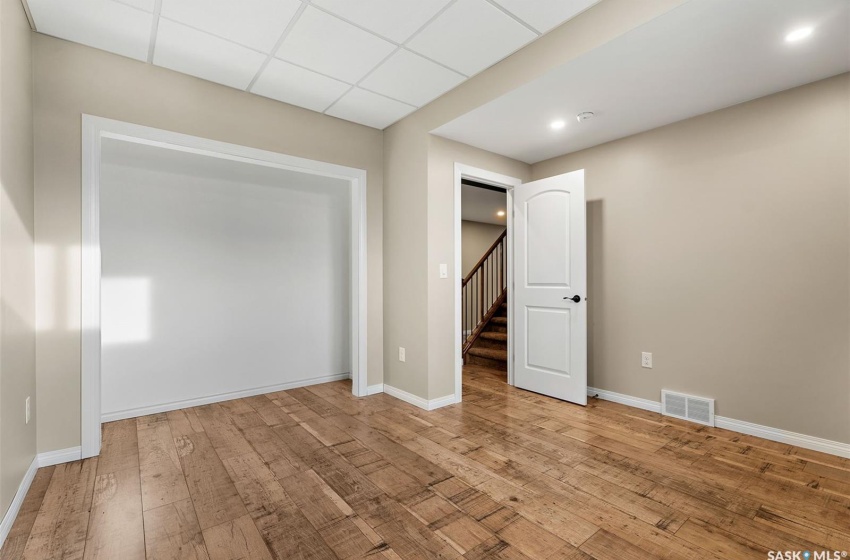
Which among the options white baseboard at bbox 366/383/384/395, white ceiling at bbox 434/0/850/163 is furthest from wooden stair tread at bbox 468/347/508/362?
white ceiling at bbox 434/0/850/163

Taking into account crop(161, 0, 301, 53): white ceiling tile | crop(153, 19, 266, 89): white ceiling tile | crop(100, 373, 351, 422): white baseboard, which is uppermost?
crop(153, 19, 266, 89): white ceiling tile

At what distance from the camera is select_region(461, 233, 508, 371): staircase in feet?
16.0

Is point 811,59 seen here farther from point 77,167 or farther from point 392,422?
point 77,167

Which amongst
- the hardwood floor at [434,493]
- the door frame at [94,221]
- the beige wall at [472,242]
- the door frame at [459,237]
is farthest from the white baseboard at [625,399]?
the beige wall at [472,242]

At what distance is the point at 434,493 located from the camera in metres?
1.93

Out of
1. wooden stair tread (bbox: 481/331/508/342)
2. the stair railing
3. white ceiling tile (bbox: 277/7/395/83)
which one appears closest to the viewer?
white ceiling tile (bbox: 277/7/395/83)

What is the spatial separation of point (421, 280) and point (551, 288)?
1233mm

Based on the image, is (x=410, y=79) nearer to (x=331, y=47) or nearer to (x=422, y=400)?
(x=331, y=47)

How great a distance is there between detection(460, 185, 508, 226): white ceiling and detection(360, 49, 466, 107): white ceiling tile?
214cm

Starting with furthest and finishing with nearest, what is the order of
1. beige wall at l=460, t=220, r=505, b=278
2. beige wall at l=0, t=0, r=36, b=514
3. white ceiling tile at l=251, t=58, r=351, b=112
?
1. beige wall at l=460, t=220, r=505, b=278
2. white ceiling tile at l=251, t=58, r=351, b=112
3. beige wall at l=0, t=0, r=36, b=514

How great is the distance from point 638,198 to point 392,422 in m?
2.75

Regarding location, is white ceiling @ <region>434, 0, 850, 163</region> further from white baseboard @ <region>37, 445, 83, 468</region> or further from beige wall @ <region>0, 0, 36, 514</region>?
white baseboard @ <region>37, 445, 83, 468</region>

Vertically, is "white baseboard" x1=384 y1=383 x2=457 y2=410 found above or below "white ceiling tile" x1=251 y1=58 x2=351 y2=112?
below

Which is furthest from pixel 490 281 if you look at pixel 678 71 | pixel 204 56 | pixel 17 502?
pixel 17 502
